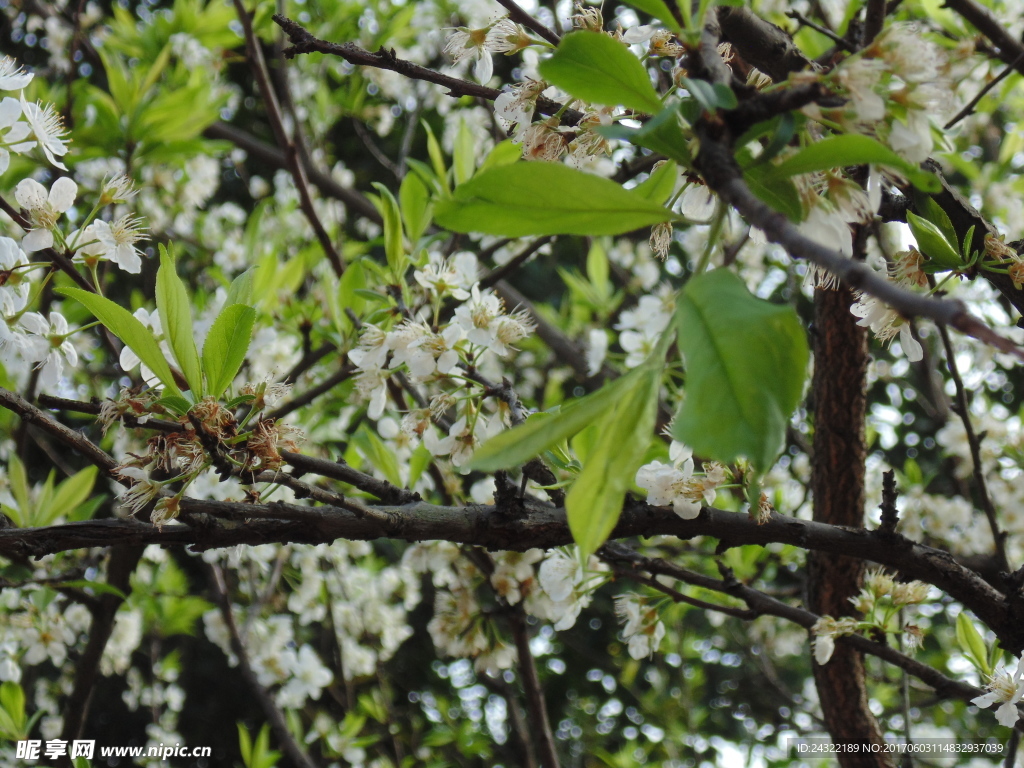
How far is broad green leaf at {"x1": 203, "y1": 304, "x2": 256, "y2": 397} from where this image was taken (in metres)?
0.87

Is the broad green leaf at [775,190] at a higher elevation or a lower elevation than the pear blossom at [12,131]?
lower

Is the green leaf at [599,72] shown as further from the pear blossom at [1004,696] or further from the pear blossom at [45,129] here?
the pear blossom at [1004,696]

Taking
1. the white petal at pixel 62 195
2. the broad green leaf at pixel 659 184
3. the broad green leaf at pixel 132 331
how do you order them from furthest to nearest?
the white petal at pixel 62 195 < the broad green leaf at pixel 132 331 < the broad green leaf at pixel 659 184

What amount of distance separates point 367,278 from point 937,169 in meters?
1.17

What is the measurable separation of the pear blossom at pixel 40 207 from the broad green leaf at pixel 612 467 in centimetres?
87

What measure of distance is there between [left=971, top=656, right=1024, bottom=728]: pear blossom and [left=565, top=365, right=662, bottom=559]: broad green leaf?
0.84 metres

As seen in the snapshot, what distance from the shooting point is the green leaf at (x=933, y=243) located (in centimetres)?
83

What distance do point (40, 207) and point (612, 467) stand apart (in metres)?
0.93

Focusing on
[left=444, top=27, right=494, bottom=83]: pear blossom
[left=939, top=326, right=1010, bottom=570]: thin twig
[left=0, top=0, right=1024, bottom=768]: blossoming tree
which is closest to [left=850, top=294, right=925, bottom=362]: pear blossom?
[left=0, top=0, right=1024, bottom=768]: blossoming tree

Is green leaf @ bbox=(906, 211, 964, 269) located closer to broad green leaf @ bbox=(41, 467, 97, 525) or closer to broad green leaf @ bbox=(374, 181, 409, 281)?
broad green leaf @ bbox=(374, 181, 409, 281)

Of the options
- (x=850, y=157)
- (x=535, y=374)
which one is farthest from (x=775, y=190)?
(x=535, y=374)

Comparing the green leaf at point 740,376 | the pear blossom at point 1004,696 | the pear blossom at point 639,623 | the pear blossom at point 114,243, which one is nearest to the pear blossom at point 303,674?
the pear blossom at point 639,623

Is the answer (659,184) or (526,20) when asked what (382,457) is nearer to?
(526,20)

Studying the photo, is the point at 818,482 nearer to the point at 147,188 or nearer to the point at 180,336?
the point at 180,336
